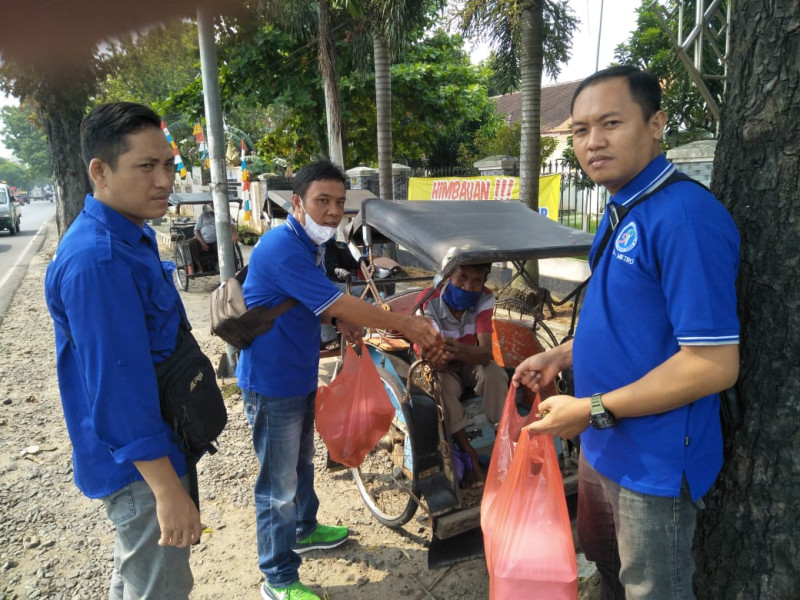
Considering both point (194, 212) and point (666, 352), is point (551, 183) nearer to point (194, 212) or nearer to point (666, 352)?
point (666, 352)

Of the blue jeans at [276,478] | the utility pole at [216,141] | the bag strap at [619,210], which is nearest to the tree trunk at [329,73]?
the utility pole at [216,141]

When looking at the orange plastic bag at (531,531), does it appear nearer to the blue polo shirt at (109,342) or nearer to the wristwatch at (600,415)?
the wristwatch at (600,415)

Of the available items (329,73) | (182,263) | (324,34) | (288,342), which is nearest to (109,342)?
(288,342)

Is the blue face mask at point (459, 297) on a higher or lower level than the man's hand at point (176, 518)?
higher

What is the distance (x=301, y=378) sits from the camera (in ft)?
8.16

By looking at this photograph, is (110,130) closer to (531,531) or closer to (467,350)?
(531,531)

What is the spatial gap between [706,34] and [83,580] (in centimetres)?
665

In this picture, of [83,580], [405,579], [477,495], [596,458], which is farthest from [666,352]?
[83,580]

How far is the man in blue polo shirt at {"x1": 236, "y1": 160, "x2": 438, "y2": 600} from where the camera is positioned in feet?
7.67

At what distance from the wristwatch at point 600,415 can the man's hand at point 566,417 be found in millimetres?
14

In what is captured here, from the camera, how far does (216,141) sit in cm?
503

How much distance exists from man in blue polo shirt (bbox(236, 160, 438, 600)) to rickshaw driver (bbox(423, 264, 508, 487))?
22.5 inches

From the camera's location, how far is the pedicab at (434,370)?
8.75 ft

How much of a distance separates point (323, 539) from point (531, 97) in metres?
6.56
